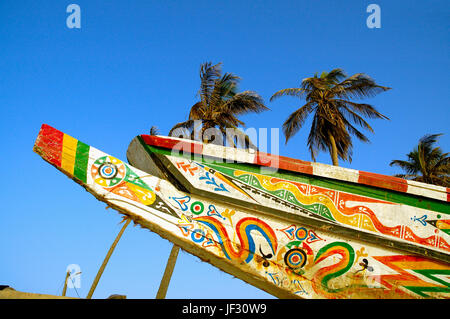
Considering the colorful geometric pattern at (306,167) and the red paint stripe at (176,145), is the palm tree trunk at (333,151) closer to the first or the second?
the colorful geometric pattern at (306,167)

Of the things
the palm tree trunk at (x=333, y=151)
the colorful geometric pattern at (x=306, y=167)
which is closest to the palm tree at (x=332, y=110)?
the palm tree trunk at (x=333, y=151)

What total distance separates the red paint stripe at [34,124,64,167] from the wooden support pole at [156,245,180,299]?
2320 mm

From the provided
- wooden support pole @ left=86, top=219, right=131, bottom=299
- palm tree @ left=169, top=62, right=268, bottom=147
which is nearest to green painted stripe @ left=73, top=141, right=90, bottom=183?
wooden support pole @ left=86, top=219, right=131, bottom=299

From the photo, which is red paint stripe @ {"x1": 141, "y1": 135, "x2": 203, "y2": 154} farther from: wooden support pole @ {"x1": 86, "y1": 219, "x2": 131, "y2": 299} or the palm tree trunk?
the palm tree trunk

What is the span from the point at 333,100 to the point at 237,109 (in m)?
3.87

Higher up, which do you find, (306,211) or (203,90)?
(203,90)

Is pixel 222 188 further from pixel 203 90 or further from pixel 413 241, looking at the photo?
pixel 203 90

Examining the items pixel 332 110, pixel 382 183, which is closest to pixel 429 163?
pixel 332 110

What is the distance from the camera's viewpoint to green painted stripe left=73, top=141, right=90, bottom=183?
19.0 feet

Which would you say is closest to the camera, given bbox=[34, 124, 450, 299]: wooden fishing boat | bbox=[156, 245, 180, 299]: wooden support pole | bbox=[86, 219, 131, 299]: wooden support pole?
bbox=[34, 124, 450, 299]: wooden fishing boat

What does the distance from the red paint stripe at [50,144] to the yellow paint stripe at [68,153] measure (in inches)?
2.4

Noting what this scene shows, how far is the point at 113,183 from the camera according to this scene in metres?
5.84

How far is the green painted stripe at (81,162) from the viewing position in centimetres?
580
